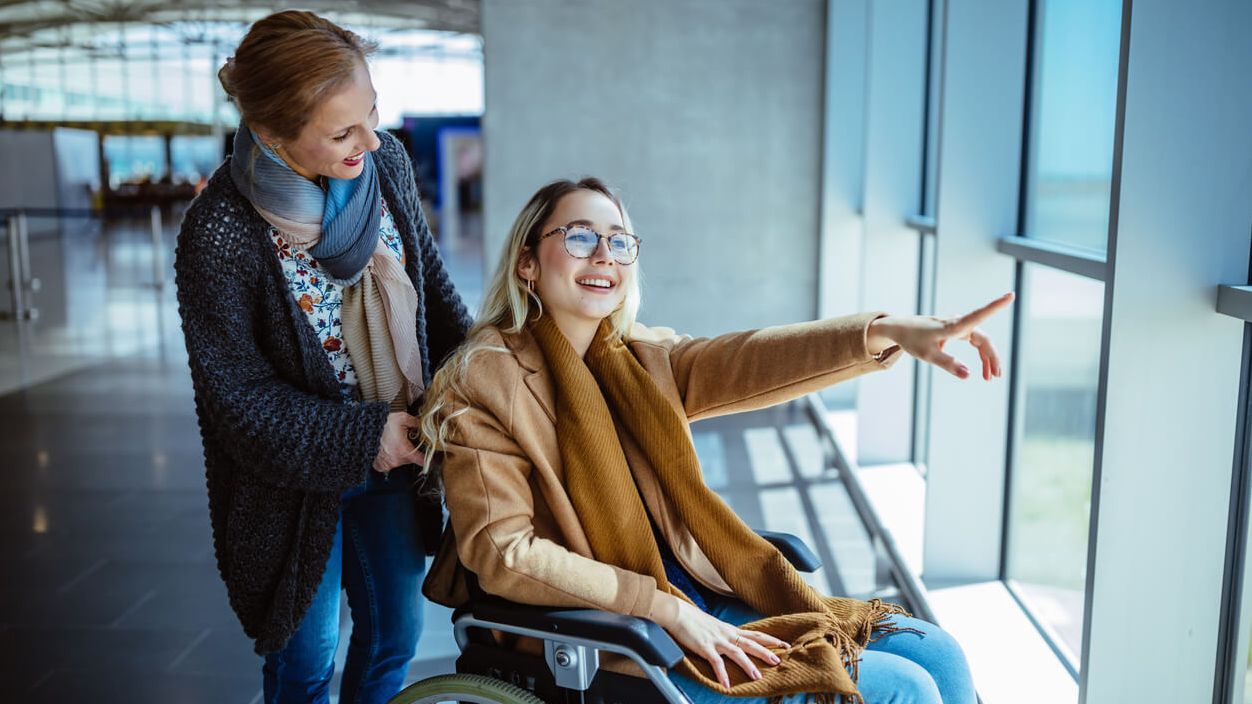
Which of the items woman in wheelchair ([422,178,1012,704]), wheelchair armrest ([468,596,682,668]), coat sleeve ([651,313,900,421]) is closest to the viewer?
wheelchair armrest ([468,596,682,668])

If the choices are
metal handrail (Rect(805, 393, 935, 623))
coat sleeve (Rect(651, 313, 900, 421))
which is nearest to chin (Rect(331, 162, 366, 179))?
coat sleeve (Rect(651, 313, 900, 421))

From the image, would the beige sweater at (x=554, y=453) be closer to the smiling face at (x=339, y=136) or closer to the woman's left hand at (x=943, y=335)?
the woman's left hand at (x=943, y=335)

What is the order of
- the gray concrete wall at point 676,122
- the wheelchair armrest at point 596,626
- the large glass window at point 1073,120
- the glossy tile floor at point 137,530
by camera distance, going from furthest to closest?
the gray concrete wall at point 676,122 < the glossy tile floor at point 137,530 < the large glass window at point 1073,120 < the wheelchair armrest at point 596,626

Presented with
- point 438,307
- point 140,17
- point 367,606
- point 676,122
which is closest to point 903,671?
point 367,606

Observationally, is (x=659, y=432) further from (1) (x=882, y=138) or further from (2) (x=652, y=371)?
(1) (x=882, y=138)

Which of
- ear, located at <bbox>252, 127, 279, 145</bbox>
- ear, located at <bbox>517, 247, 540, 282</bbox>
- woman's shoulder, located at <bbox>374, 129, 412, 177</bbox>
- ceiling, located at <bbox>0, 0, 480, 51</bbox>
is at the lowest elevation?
ear, located at <bbox>517, 247, 540, 282</bbox>

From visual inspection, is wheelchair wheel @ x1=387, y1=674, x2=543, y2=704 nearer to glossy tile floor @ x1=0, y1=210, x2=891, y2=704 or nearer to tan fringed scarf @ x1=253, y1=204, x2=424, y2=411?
tan fringed scarf @ x1=253, y1=204, x2=424, y2=411

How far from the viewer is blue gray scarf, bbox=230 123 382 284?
5.47 ft

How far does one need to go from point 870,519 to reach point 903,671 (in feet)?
8.55

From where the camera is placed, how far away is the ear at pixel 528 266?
186 cm

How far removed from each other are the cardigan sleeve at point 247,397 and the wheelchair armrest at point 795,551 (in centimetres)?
72

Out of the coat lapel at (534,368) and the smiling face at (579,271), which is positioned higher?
the smiling face at (579,271)

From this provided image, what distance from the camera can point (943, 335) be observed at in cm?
151

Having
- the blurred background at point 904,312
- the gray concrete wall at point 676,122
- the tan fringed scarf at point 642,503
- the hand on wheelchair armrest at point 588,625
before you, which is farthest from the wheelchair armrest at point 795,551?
the gray concrete wall at point 676,122
